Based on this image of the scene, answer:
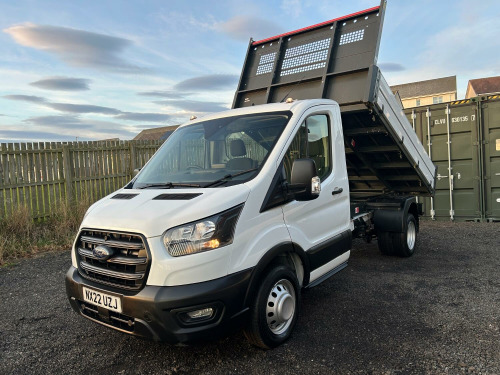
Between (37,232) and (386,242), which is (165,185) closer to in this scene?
(386,242)

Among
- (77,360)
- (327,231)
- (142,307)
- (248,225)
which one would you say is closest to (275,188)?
(248,225)

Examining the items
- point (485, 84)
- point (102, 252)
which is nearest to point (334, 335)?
point (102, 252)

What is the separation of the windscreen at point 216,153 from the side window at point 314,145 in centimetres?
20

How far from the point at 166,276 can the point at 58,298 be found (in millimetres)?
2877

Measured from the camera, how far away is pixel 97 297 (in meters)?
2.88

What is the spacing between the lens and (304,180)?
3102mm

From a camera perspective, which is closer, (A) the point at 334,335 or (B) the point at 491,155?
(A) the point at 334,335

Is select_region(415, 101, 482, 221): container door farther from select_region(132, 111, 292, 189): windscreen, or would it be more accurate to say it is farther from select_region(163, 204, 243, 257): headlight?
select_region(163, 204, 243, 257): headlight

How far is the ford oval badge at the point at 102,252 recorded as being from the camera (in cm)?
281

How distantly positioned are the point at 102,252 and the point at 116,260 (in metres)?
0.14

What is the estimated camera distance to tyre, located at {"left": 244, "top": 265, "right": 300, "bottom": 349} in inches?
117

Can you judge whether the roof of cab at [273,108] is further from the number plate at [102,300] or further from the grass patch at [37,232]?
the grass patch at [37,232]

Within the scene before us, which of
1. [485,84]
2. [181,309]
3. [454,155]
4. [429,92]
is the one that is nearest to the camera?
[181,309]

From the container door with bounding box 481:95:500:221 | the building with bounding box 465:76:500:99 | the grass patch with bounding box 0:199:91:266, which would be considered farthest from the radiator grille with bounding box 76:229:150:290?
the building with bounding box 465:76:500:99
